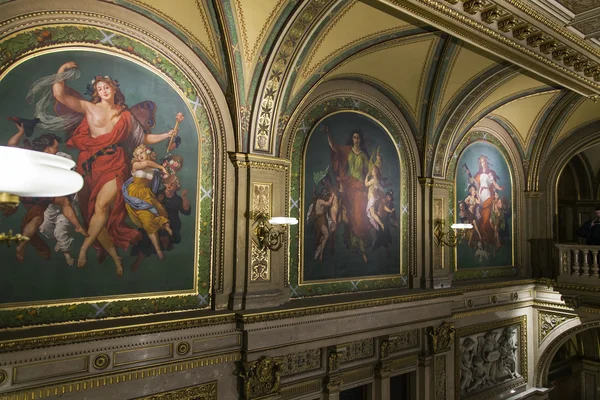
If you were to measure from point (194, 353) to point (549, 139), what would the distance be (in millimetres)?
9102

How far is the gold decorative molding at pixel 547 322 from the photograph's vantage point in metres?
10.1

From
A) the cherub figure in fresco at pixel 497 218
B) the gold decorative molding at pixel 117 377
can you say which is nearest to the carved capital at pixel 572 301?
the cherub figure in fresco at pixel 497 218

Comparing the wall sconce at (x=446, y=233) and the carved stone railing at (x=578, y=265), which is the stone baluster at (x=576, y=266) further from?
the wall sconce at (x=446, y=233)

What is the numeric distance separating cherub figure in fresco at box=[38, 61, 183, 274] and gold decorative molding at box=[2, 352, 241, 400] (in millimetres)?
1125

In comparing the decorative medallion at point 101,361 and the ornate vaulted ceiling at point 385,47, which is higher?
the ornate vaulted ceiling at point 385,47

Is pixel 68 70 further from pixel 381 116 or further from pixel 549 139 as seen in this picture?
pixel 549 139


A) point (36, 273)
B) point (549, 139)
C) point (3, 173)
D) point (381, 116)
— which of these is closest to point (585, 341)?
point (549, 139)

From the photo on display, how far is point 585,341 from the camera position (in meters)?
12.6

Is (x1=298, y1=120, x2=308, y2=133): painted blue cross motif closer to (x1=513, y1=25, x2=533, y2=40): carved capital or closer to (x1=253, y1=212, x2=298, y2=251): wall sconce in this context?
(x1=253, y1=212, x2=298, y2=251): wall sconce

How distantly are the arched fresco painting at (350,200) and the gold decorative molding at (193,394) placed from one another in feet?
6.86

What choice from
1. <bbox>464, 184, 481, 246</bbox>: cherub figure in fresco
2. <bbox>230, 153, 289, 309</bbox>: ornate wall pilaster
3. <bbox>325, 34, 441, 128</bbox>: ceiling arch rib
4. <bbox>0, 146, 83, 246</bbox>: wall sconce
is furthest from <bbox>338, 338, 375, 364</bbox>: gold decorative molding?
<bbox>0, 146, 83, 246</bbox>: wall sconce

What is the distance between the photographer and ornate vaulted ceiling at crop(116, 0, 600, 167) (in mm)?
5234

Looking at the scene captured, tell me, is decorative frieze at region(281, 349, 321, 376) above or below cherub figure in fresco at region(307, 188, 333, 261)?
below

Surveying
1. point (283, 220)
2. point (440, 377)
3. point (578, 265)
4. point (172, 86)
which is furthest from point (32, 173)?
point (578, 265)
